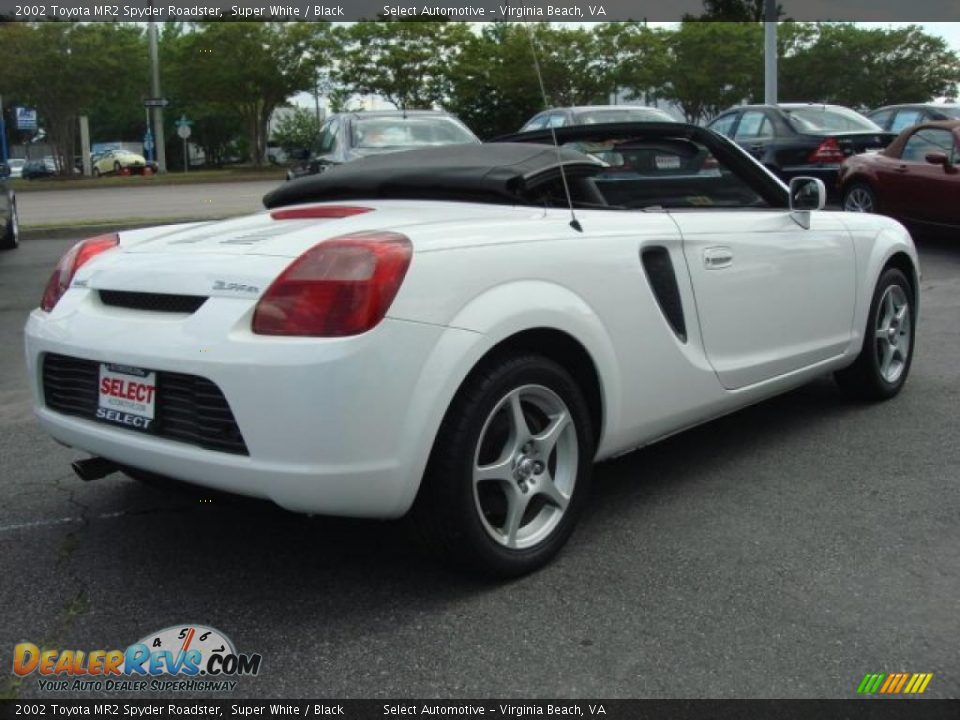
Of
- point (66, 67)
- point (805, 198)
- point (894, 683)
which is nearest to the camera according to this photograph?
point (894, 683)

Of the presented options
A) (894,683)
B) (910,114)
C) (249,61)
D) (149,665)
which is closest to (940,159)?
(910,114)

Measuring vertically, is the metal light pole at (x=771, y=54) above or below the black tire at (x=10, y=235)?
above

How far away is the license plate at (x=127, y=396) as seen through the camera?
9.47 feet

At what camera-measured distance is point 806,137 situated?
13031mm

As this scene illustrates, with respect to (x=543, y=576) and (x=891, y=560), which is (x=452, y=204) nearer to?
(x=543, y=576)

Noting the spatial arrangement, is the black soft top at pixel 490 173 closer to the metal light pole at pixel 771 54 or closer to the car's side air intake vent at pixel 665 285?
the car's side air intake vent at pixel 665 285

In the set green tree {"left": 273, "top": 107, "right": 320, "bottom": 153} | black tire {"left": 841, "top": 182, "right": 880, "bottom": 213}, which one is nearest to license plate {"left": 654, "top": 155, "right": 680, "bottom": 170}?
black tire {"left": 841, "top": 182, "right": 880, "bottom": 213}

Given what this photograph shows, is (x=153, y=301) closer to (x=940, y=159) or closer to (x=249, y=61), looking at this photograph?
(x=940, y=159)

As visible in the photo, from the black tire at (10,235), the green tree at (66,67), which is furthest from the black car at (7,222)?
the green tree at (66,67)

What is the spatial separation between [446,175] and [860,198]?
359 inches

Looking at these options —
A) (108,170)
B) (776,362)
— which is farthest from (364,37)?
(776,362)

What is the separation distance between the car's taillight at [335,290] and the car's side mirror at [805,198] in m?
2.22

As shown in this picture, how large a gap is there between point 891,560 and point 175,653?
2.16 meters

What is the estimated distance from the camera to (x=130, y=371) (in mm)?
2936
